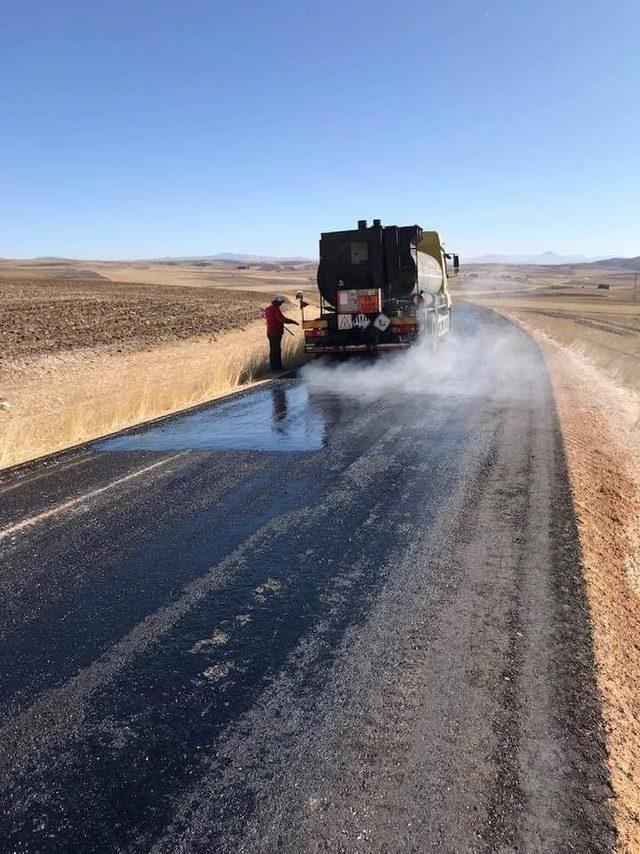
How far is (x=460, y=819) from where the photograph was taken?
219 centimetres

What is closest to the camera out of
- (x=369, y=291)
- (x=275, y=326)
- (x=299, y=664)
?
(x=299, y=664)

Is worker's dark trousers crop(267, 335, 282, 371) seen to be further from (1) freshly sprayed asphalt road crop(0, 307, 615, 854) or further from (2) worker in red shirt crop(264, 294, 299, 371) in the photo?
(1) freshly sprayed asphalt road crop(0, 307, 615, 854)

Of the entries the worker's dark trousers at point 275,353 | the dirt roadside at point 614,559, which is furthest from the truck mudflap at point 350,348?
the dirt roadside at point 614,559

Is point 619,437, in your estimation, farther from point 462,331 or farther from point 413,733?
point 462,331

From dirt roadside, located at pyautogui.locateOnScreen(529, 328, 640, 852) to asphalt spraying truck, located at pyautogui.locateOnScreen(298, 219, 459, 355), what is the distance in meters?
5.27

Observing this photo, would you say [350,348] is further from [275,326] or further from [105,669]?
[105,669]

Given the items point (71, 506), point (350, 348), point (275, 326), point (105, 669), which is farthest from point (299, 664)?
point (350, 348)

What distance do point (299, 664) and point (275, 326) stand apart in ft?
39.0

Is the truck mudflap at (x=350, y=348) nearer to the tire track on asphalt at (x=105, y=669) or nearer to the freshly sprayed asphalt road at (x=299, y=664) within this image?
the freshly sprayed asphalt road at (x=299, y=664)

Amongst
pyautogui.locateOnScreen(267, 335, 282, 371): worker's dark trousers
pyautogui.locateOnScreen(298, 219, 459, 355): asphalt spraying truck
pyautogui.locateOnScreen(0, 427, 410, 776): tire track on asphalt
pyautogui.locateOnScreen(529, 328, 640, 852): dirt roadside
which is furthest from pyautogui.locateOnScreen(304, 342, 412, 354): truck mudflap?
pyautogui.locateOnScreen(0, 427, 410, 776): tire track on asphalt

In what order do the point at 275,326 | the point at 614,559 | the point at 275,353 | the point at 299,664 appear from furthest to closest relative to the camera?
the point at 275,353
the point at 275,326
the point at 614,559
the point at 299,664

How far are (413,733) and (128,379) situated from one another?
16.5 m

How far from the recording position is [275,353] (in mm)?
15062

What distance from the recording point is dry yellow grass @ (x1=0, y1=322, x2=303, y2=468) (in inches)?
360
